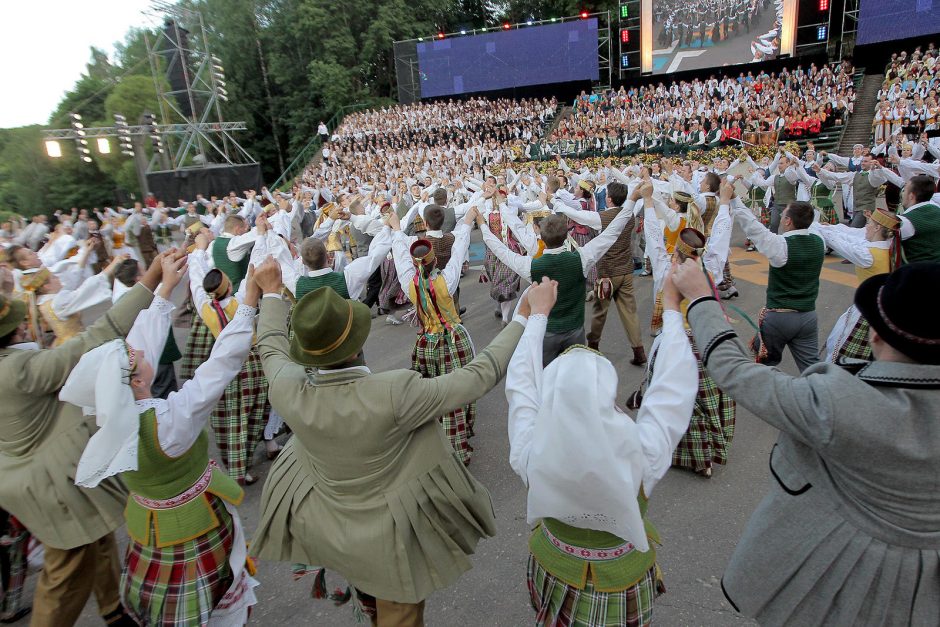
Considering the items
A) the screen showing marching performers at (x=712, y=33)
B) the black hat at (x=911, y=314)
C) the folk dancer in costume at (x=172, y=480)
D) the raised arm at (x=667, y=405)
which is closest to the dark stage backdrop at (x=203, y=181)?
the screen showing marching performers at (x=712, y=33)

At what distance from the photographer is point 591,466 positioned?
152cm

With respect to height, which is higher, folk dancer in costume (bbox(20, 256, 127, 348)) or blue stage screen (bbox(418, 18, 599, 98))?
blue stage screen (bbox(418, 18, 599, 98))

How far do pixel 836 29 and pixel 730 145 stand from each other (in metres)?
9.87

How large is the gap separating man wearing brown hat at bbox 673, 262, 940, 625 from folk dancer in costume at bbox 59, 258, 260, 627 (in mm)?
1893

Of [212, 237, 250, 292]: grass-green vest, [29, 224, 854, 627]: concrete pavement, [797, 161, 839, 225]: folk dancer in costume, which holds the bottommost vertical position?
[29, 224, 854, 627]: concrete pavement

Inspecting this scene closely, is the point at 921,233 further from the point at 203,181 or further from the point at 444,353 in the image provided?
the point at 203,181

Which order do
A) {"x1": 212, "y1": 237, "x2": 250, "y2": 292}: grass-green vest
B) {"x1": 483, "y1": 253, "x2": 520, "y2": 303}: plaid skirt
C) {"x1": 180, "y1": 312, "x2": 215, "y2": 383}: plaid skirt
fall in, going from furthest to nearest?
{"x1": 483, "y1": 253, "x2": 520, "y2": 303}: plaid skirt
{"x1": 212, "y1": 237, "x2": 250, "y2": 292}: grass-green vest
{"x1": 180, "y1": 312, "x2": 215, "y2": 383}: plaid skirt

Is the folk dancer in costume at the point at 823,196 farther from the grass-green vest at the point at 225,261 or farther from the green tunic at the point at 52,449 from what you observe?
the green tunic at the point at 52,449

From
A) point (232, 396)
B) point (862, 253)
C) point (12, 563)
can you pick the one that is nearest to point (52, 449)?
point (12, 563)

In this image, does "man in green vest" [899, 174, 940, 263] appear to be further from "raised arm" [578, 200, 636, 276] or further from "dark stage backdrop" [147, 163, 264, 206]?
"dark stage backdrop" [147, 163, 264, 206]

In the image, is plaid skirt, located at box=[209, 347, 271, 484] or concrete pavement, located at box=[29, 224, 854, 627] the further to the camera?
plaid skirt, located at box=[209, 347, 271, 484]

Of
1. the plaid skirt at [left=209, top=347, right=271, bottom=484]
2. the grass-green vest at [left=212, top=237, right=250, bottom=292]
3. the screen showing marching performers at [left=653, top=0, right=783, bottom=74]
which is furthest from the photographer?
the screen showing marching performers at [left=653, top=0, right=783, bottom=74]

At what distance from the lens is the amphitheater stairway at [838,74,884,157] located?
19.3 meters

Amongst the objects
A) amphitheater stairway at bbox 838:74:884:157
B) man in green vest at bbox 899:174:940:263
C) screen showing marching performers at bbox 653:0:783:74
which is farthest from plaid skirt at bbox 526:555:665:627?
screen showing marching performers at bbox 653:0:783:74
